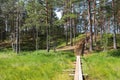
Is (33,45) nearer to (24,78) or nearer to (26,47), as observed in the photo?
(26,47)

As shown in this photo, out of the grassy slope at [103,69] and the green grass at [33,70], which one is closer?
the green grass at [33,70]

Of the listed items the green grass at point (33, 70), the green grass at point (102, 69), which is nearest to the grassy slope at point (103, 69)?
the green grass at point (102, 69)

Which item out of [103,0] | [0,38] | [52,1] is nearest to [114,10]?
[103,0]

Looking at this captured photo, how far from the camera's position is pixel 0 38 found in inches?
3248

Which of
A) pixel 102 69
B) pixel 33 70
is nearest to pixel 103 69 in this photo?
pixel 102 69

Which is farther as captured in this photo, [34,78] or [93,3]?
[93,3]

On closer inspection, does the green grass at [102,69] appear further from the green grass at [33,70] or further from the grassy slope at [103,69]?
the green grass at [33,70]

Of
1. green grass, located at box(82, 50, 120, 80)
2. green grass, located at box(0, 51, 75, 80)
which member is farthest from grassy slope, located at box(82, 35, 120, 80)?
green grass, located at box(0, 51, 75, 80)

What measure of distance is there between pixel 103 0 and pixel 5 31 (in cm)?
4783

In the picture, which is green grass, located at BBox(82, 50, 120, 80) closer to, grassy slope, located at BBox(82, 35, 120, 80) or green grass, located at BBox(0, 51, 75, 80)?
grassy slope, located at BBox(82, 35, 120, 80)

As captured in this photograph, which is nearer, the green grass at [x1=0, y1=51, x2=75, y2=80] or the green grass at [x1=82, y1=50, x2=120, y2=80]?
the green grass at [x1=0, y1=51, x2=75, y2=80]

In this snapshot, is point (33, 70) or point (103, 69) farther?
point (103, 69)

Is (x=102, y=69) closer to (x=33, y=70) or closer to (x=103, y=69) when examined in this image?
(x=103, y=69)

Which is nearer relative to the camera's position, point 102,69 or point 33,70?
point 33,70
